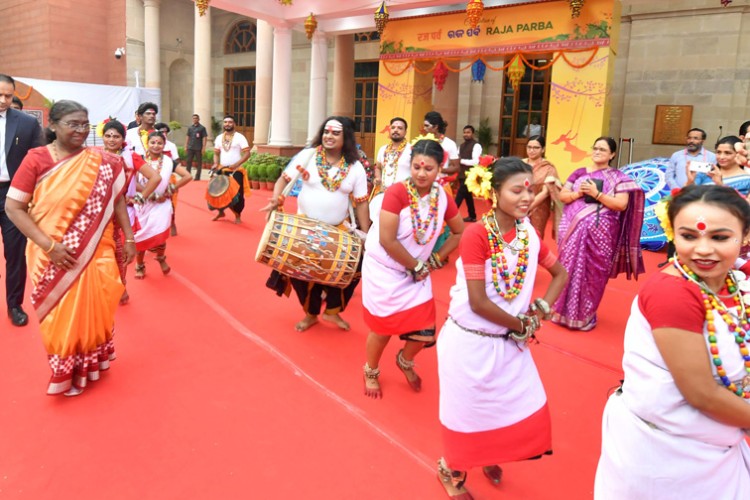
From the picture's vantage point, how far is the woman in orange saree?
3064mm

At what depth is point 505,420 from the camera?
90.6 inches

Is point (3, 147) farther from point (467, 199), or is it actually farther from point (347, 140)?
point (467, 199)

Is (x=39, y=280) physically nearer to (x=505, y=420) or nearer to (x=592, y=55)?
(x=505, y=420)

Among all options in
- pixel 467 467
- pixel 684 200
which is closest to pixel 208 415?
pixel 467 467

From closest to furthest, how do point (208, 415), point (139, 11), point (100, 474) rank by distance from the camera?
1. point (100, 474)
2. point (208, 415)
3. point (139, 11)

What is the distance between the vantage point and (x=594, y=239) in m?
4.56

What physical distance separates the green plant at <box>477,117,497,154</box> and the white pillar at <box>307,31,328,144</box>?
396 cm

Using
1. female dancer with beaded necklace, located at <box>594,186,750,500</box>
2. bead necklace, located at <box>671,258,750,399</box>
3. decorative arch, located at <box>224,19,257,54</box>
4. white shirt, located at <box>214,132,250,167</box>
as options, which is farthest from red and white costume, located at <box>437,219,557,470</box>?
decorative arch, located at <box>224,19,257,54</box>

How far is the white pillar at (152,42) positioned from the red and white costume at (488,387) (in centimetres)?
1886

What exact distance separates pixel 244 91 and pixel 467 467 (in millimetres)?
19205

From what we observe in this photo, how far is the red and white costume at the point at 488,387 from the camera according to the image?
2295mm

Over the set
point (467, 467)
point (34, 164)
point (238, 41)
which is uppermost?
point (238, 41)

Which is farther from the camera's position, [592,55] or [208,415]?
[592,55]

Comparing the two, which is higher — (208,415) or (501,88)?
(501,88)
